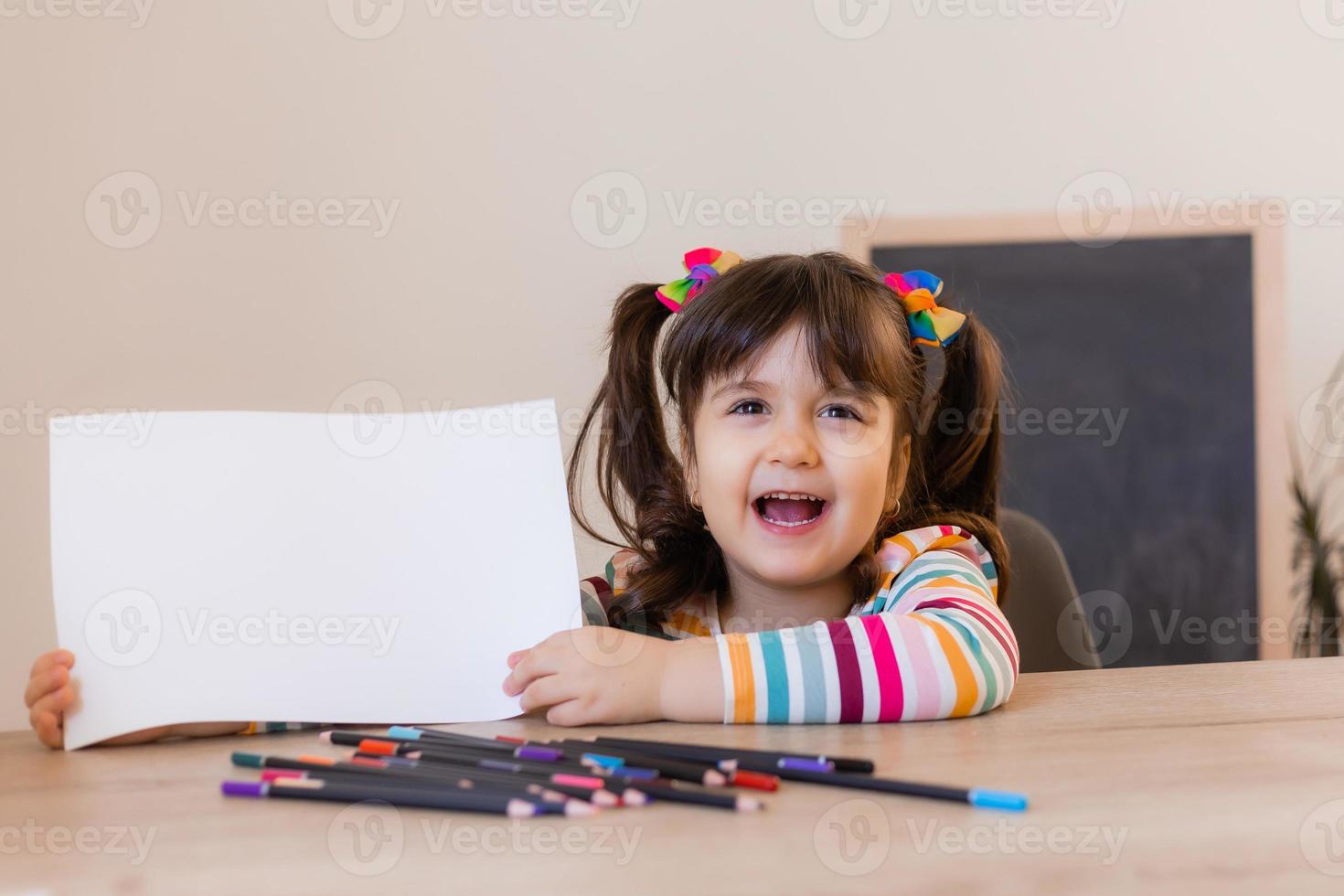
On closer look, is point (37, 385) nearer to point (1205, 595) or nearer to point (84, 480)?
point (84, 480)

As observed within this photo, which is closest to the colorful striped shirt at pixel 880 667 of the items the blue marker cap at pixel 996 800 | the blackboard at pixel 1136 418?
the blue marker cap at pixel 996 800

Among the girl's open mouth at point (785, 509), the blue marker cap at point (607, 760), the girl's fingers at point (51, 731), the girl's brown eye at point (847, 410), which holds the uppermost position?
the girl's brown eye at point (847, 410)

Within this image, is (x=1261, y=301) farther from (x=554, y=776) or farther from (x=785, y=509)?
(x=554, y=776)

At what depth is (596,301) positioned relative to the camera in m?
2.14

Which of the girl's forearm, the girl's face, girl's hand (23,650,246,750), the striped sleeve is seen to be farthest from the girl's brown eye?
girl's hand (23,650,246,750)

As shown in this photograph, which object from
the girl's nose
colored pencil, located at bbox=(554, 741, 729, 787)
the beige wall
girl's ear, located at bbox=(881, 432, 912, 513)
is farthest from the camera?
the beige wall

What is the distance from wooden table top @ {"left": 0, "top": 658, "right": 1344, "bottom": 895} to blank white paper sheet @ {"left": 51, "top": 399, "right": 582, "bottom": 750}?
0.06 meters

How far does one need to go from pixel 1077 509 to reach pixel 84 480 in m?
1.79

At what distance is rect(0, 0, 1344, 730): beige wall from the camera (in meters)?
2.03

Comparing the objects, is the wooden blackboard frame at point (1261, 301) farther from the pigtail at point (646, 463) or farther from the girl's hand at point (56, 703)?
the girl's hand at point (56, 703)

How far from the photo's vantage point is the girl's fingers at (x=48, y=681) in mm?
724

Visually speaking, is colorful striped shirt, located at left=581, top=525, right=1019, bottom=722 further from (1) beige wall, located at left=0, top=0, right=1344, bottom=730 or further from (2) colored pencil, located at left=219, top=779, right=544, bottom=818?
(1) beige wall, located at left=0, top=0, right=1344, bottom=730

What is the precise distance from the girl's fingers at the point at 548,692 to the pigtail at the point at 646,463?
1.55ft

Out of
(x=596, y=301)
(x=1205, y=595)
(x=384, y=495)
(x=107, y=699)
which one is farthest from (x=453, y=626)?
(x=1205, y=595)
